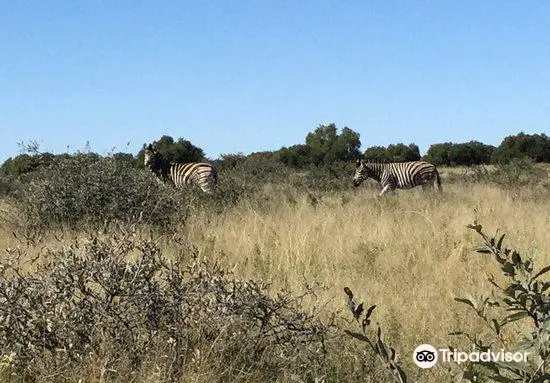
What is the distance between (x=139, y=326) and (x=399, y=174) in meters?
16.9

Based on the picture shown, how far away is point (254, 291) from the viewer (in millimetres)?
4074

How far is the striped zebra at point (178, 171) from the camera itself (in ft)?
50.8

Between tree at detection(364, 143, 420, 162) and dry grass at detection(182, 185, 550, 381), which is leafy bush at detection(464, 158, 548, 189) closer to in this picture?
dry grass at detection(182, 185, 550, 381)

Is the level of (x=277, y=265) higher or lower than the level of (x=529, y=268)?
lower

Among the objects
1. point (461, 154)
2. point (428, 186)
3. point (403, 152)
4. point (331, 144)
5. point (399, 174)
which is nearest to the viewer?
point (428, 186)

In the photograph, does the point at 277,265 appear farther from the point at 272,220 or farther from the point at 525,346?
the point at 525,346

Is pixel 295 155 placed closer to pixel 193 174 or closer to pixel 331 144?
pixel 331 144

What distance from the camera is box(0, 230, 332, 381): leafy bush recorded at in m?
3.06

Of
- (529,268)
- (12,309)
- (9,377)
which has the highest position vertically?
(529,268)

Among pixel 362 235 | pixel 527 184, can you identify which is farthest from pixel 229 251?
pixel 527 184

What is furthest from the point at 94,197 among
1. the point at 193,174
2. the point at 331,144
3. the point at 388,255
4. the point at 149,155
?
the point at 331,144

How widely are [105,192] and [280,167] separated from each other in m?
16.3

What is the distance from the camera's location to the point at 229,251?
6543mm

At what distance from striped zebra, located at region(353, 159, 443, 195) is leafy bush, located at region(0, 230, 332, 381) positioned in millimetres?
15985
